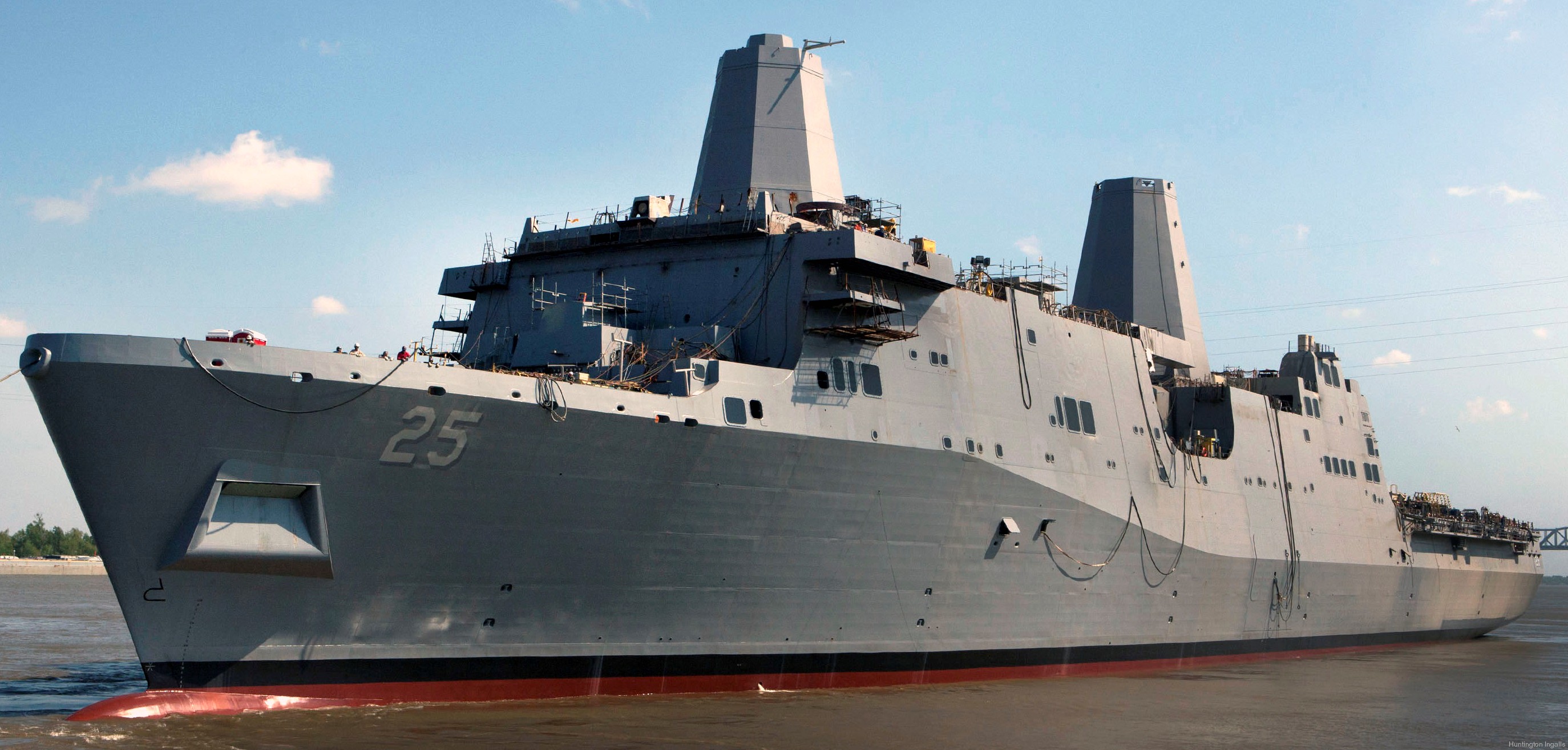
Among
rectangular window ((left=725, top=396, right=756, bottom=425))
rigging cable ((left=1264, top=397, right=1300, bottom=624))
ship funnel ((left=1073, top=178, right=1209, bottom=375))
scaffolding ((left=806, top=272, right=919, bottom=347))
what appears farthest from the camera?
ship funnel ((left=1073, top=178, right=1209, bottom=375))

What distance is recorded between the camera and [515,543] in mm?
15234

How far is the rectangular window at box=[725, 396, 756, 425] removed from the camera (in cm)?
1689

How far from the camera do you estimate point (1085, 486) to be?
22.7 m

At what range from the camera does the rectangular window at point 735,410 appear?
16891mm

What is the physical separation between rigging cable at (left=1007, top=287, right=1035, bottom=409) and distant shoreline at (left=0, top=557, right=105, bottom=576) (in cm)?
8001

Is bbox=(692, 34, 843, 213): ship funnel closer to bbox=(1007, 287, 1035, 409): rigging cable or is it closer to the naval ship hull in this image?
bbox=(1007, 287, 1035, 409): rigging cable

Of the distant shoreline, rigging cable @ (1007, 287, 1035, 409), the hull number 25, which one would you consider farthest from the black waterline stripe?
the distant shoreline

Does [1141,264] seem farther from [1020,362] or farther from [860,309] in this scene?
[860,309]

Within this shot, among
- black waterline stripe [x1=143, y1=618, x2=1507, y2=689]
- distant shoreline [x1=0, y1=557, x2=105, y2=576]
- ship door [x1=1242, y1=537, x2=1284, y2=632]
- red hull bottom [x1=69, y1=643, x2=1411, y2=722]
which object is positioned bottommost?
red hull bottom [x1=69, y1=643, x2=1411, y2=722]

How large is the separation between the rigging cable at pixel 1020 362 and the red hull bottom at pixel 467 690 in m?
4.83

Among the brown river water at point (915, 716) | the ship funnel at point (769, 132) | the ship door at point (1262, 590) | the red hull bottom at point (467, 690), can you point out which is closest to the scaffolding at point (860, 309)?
the ship funnel at point (769, 132)

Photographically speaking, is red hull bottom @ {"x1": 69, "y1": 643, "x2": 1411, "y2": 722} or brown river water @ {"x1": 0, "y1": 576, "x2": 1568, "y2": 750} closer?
brown river water @ {"x1": 0, "y1": 576, "x2": 1568, "y2": 750}

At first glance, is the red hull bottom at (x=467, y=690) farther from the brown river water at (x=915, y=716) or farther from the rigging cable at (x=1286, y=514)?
the rigging cable at (x=1286, y=514)

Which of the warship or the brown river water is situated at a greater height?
the warship
